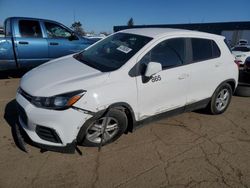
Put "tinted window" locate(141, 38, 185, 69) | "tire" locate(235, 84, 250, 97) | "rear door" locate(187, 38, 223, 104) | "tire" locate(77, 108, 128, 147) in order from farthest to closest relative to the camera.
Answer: "tire" locate(235, 84, 250, 97) → "rear door" locate(187, 38, 223, 104) → "tinted window" locate(141, 38, 185, 69) → "tire" locate(77, 108, 128, 147)

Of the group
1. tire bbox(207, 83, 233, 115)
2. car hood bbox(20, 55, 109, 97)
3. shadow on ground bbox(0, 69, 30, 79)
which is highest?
car hood bbox(20, 55, 109, 97)

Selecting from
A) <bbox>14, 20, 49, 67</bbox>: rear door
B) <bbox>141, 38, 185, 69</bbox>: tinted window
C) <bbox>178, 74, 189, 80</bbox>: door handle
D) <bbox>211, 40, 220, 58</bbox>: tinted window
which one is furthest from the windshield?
<bbox>14, 20, 49, 67</bbox>: rear door

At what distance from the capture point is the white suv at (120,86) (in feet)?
9.70

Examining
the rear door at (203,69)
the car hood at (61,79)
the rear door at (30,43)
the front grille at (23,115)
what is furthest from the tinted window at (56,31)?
the rear door at (203,69)

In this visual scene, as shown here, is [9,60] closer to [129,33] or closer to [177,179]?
[129,33]

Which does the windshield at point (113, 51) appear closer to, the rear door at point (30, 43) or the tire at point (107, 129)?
the tire at point (107, 129)

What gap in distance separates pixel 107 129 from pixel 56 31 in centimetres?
518

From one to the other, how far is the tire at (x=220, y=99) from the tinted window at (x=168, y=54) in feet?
4.10

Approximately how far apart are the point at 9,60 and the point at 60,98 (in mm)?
4644

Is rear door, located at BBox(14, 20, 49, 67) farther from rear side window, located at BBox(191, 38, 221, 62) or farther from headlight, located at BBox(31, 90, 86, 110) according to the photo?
rear side window, located at BBox(191, 38, 221, 62)

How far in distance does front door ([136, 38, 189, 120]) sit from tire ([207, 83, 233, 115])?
0.93 m

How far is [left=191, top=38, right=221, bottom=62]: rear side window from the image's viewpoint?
164 inches

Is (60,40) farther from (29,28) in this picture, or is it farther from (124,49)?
(124,49)

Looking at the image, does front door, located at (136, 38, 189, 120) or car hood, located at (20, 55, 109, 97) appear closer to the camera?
car hood, located at (20, 55, 109, 97)
